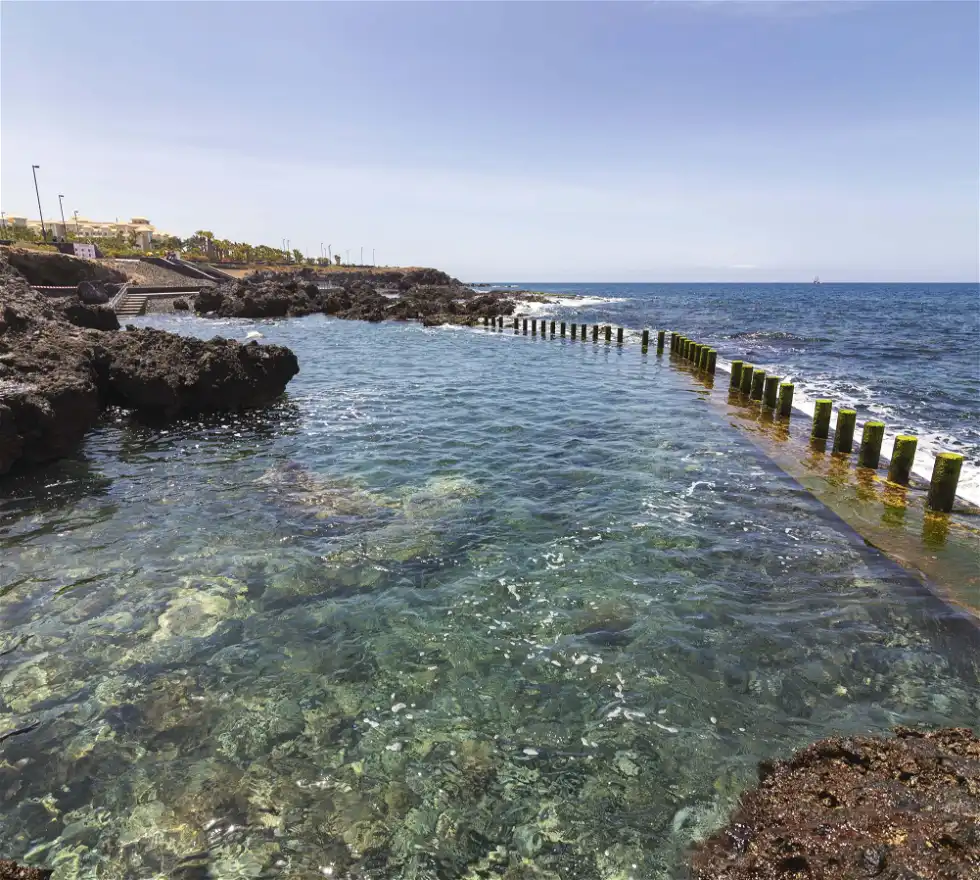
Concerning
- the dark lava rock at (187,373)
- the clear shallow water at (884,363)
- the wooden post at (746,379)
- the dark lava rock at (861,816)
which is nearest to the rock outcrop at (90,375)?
the dark lava rock at (187,373)

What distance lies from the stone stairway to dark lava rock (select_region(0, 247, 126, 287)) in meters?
3.81

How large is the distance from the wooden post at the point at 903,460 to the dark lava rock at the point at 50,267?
65130 mm

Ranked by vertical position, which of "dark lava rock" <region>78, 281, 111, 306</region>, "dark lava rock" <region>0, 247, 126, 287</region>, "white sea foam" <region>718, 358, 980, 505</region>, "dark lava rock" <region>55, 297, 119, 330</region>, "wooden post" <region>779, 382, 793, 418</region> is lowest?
"white sea foam" <region>718, 358, 980, 505</region>

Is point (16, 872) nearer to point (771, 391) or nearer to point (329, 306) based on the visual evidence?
point (771, 391)

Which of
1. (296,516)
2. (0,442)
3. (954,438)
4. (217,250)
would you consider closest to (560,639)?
(296,516)

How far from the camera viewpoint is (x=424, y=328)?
51.5m

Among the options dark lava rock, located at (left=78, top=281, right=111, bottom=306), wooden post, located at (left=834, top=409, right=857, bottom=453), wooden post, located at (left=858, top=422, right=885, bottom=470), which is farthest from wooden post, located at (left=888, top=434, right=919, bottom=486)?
dark lava rock, located at (left=78, top=281, right=111, bottom=306)

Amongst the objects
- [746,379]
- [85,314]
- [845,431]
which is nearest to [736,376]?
[746,379]

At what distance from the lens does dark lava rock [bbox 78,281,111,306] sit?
1930 inches

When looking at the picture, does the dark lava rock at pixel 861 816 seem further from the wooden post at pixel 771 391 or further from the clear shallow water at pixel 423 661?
the wooden post at pixel 771 391

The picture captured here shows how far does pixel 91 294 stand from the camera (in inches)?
1959

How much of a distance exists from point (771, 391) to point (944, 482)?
8.85 meters

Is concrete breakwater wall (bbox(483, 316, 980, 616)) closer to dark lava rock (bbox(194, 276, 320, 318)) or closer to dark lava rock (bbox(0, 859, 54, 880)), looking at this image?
dark lava rock (bbox(0, 859, 54, 880))

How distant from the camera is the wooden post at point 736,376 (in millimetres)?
22797
